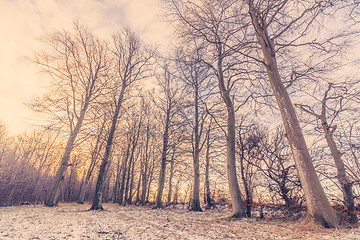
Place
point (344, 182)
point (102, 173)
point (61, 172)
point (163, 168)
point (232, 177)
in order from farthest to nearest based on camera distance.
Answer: point (163, 168) → point (61, 172) → point (102, 173) → point (232, 177) → point (344, 182)

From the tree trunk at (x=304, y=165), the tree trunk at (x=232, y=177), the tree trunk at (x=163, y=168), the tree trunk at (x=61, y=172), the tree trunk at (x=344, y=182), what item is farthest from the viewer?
the tree trunk at (x=163, y=168)

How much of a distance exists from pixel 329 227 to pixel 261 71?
5.69 metres

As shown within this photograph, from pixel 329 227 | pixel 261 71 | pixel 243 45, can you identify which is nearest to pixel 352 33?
pixel 261 71

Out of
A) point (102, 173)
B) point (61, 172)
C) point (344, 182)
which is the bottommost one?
point (344, 182)

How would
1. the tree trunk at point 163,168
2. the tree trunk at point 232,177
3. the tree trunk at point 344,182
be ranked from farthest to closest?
1. the tree trunk at point 163,168
2. the tree trunk at point 232,177
3. the tree trunk at point 344,182

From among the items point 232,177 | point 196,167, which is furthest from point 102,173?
point 232,177

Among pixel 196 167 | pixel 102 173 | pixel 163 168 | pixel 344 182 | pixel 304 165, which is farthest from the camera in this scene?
pixel 163 168

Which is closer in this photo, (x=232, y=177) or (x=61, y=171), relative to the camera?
(x=232, y=177)

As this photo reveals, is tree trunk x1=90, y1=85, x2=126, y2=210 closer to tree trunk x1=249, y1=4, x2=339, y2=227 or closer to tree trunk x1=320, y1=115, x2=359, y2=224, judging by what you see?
tree trunk x1=249, y1=4, x2=339, y2=227

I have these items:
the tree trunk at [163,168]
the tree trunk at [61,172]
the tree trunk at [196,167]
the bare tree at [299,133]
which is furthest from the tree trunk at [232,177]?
the tree trunk at [61,172]

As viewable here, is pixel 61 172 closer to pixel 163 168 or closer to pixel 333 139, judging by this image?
pixel 163 168

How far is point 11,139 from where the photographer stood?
20375 millimetres

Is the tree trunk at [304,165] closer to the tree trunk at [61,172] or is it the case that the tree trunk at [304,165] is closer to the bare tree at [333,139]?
the bare tree at [333,139]

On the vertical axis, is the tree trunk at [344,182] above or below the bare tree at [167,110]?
below
